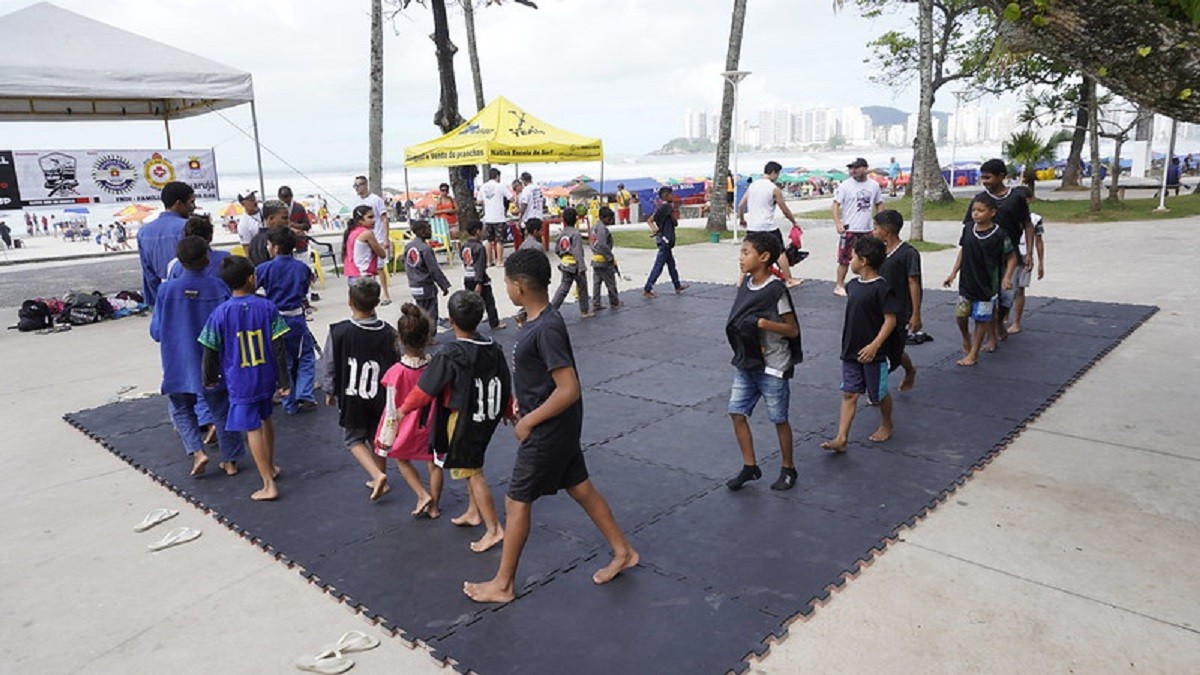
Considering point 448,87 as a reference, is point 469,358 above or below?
below

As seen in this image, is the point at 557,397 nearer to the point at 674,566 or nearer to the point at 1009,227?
the point at 674,566

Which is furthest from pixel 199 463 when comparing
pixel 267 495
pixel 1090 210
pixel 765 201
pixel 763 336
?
pixel 1090 210

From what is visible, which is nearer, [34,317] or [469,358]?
[469,358]

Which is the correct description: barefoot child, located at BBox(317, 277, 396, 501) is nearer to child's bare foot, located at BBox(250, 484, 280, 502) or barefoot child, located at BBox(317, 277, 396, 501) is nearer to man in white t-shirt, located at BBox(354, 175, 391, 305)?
child's bare foot, located at BBox(250, 484, 280, 502)

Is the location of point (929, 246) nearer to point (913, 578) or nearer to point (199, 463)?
point (913, 578)

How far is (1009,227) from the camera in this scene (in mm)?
7035

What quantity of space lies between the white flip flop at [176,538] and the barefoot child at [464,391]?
1645mm

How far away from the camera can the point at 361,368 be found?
177 inches

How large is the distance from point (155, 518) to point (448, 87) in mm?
14616

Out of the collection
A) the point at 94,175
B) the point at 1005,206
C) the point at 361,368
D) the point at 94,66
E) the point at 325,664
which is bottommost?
the point at 325,664

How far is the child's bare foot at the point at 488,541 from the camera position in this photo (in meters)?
3.91

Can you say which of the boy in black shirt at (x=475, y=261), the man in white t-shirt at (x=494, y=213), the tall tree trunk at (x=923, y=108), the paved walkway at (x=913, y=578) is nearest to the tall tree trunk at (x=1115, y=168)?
the tall tree trunk at (x=923, y=108)

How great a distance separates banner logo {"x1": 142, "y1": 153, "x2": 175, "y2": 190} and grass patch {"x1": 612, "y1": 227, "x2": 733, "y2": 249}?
9.00 metres

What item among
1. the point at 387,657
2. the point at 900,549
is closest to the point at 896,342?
the point at 900,549
